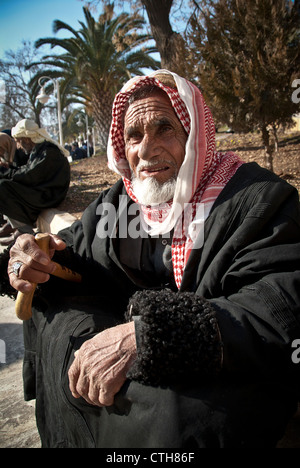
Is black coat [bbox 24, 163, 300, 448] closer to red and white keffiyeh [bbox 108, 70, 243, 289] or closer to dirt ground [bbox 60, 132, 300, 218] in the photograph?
red and white keffiyeh [bbox 108, 70, 243, 289]

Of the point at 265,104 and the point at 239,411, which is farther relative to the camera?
the point at 265,104

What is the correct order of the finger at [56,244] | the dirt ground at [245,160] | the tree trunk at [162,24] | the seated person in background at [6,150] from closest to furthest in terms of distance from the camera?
the finger at [56,244], the seated person in background at [6,150], the dirt ground at [245,160], the tree trunk at [162,24]

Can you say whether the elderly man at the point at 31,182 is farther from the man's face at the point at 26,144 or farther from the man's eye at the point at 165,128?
the man's eye at the point at 165,128

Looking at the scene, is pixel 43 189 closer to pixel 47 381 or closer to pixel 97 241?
pixel 97 241

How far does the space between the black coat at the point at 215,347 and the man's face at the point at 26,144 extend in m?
5.50

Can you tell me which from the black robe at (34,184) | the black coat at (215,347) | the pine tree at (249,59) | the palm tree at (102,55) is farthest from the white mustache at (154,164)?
the palm tree at (102,55)

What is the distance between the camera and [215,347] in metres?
1.14

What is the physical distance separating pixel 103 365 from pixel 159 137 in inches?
49.4

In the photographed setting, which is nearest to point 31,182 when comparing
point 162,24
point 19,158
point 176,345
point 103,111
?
point 19,158

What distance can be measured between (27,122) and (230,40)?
156 inches

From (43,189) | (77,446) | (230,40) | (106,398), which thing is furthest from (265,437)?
(230,40)

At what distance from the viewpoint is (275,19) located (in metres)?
5.38

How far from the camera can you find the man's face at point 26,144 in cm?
636

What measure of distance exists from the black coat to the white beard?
1.03ft
